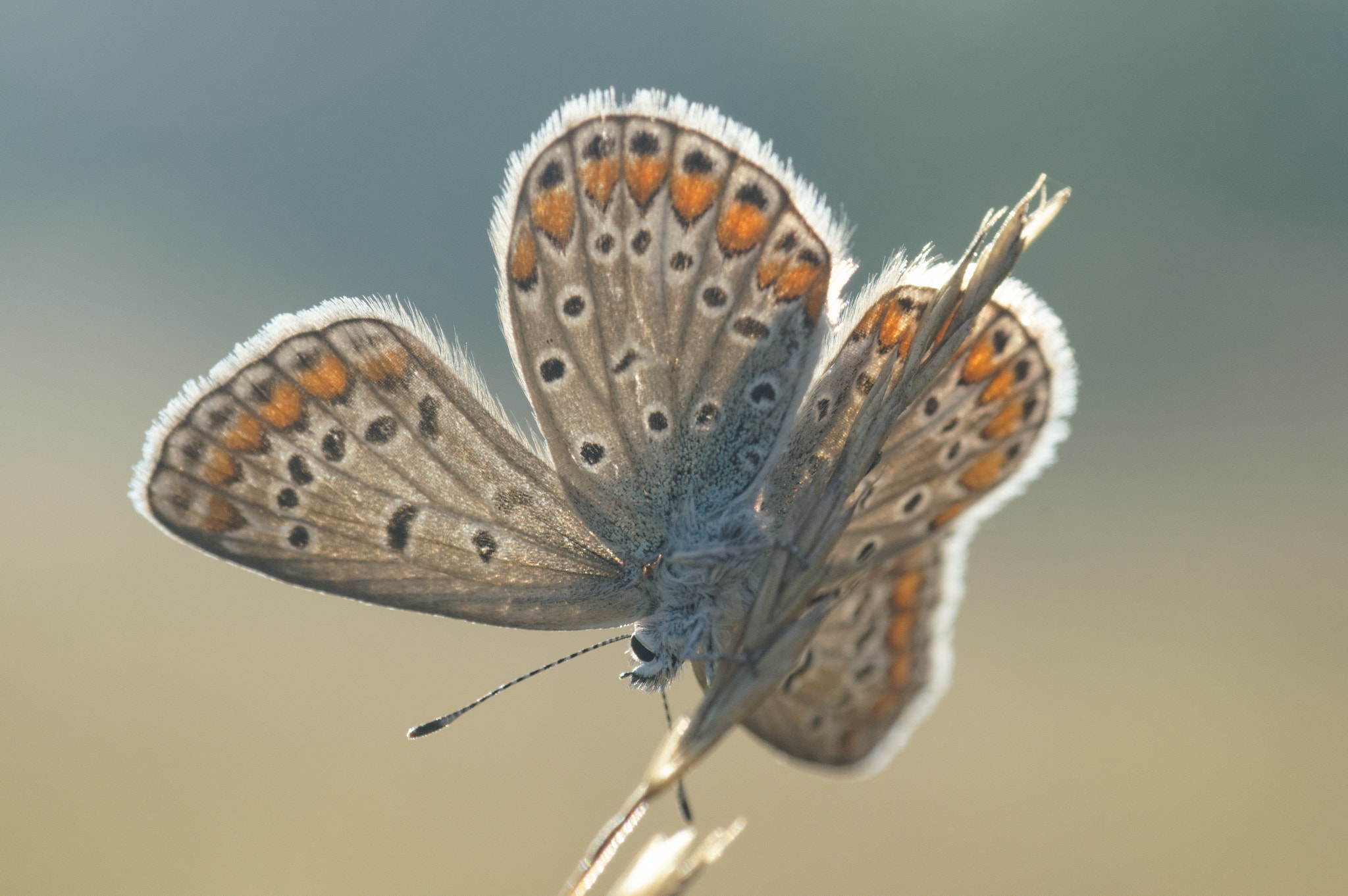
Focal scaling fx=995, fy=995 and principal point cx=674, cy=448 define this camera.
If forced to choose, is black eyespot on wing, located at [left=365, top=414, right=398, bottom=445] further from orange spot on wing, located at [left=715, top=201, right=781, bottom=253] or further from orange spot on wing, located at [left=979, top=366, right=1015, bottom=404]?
orange spot on wing, located at [left=979, top=366, right=1015, bottom=404]

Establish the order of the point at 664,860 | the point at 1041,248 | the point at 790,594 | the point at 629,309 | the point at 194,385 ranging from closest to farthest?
the point at 664,860
the point at 790,594
the point at 194,385
the point at 629,309
the point at 1041,248

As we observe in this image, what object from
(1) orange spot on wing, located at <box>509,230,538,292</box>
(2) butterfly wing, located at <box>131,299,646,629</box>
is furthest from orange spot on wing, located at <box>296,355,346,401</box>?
(1) orange spot on wing, located at <box>509,230,538,292</box>

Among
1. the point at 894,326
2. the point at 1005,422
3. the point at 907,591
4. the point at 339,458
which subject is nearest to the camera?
the point at 894,326

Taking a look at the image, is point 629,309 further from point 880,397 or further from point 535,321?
point 880,397

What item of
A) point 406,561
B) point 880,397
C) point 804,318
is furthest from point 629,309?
point 880,397

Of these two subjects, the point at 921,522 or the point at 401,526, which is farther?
the point at 921,522

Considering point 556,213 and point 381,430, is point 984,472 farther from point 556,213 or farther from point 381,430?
point 381,430

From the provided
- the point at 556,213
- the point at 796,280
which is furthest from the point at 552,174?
the point at 796,280

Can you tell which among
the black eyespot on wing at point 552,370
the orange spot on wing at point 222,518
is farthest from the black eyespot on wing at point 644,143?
the orange spot on wing at point 222,518
